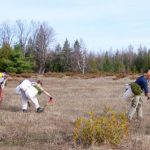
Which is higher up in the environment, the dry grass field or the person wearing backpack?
the person wearing backpack

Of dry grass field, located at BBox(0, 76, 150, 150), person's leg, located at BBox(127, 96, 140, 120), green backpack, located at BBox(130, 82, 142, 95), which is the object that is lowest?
dry grass field, located at BBox(0, 76, 150, 150)

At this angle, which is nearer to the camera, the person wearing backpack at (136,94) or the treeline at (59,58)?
the person wearing backpack at (136,94)

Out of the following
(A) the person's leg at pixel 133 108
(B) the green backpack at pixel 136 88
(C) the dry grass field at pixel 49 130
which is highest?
(B) the green backpack at pixel 136 88

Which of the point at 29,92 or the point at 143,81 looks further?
the point at 29,92

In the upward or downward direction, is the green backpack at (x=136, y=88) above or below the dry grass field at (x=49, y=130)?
above

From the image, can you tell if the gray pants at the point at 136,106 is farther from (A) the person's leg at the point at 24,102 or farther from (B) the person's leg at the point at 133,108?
(A) the person's leg at the point at 24,102

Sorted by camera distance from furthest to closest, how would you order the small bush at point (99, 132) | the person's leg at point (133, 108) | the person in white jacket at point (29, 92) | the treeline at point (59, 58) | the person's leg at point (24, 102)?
the treeline at point (59, 58), the person's leg at point (24, 102), the person in white jacket at point (29, 92), the person's leg at point (133, 108), the small bush at point (99, 132)

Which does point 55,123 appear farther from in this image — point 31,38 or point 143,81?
point 31,38

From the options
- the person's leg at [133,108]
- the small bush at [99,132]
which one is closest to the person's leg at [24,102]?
the person's leg at [133,108]

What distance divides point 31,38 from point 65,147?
9169cm

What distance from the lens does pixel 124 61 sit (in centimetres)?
11000

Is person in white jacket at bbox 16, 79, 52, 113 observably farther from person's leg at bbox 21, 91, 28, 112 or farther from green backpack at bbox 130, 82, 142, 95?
green backpack at bbox 130, 82, 142, 95

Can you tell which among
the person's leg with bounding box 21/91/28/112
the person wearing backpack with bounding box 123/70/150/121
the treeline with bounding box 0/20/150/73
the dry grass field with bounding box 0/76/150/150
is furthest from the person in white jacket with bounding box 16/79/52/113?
the treeline with bounding box 0/20/150/73

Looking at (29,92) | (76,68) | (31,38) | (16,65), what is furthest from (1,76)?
(31,38)
